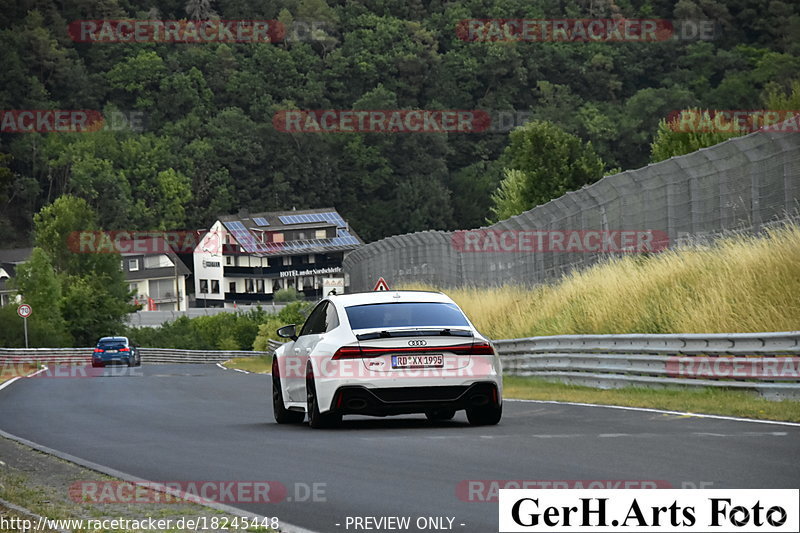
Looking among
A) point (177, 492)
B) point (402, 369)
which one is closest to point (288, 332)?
point (402, 369)

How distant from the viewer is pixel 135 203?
17388 cm

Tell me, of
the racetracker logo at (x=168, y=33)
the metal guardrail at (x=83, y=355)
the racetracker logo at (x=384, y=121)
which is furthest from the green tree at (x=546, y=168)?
the racetracker logo at (x=168, y=33)

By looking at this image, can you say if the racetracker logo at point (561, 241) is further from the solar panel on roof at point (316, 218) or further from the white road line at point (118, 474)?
the solar panel on roof at point (316, 218)

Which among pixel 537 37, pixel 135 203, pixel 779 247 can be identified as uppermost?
pixel 537 37

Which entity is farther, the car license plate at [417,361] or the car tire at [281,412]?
the car tire at [281,412]

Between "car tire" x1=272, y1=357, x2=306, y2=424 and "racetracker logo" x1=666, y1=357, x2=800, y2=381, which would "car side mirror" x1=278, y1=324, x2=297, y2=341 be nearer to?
"car tire" x1=272, y1=357, x2=306, y2=424

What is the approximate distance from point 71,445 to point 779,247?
417 inches

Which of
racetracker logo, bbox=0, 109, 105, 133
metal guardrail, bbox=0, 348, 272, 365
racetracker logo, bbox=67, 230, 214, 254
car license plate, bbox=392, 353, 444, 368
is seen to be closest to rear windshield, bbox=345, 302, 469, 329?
car license plate, bbox=392, 353, 444, 368

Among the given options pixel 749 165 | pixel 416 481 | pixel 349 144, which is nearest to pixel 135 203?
pixel 349 144

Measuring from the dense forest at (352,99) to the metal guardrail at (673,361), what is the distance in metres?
134

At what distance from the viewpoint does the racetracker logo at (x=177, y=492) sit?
9727mm

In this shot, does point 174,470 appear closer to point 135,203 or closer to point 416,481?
point 416,481

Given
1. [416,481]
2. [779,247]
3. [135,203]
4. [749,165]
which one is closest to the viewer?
[416,481]

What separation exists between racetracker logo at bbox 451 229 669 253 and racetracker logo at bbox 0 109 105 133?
483ft
